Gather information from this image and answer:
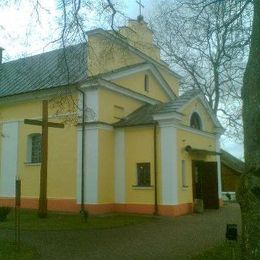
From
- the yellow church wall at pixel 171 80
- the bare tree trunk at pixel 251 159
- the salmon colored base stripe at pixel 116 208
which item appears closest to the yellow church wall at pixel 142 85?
the yellow church wall at pixel 171 80

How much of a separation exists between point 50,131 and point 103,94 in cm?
338

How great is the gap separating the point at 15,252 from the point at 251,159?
19.1ft

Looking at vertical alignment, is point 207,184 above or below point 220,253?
above

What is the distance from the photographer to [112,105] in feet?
67.5

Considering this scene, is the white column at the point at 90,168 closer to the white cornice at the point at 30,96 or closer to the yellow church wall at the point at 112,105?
the yellow church wall at the point at 112,105

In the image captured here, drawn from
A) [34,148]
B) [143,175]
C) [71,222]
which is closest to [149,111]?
[143,175]

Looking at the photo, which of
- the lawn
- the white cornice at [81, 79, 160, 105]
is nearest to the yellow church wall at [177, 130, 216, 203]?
the lawn

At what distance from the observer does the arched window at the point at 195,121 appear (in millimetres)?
21362

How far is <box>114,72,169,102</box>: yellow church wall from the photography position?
21.9 m

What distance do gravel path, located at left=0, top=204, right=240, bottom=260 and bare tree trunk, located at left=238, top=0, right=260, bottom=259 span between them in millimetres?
2485

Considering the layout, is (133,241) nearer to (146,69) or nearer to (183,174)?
(183,174)

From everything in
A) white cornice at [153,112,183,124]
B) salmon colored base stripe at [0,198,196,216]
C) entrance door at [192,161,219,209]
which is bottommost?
salmon colored base stripe at [0,198,196,216]

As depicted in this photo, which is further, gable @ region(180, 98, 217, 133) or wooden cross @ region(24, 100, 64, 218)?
gable @ region(180, 98, 217, 133)

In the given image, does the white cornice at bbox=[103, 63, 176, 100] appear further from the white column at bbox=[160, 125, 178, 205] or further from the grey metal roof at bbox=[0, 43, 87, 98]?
the white column at bbox=[160, 125, 178, 205]
